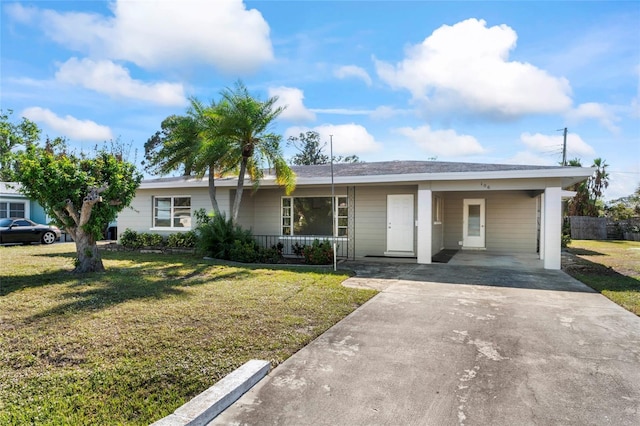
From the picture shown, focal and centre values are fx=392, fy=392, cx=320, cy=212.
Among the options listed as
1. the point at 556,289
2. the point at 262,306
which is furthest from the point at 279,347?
the point at 556,289

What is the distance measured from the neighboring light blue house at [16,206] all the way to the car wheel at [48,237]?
3047 mm

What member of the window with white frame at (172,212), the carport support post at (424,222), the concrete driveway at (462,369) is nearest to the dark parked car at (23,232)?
the window with white frame at (172,212)

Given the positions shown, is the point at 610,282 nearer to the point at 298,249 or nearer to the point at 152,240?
the point at 298,249

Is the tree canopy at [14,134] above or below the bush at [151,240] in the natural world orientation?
above

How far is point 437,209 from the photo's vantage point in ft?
47.1

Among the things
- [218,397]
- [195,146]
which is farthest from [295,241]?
[218,397]

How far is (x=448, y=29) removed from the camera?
422 inches

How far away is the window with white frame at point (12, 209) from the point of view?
789 inches

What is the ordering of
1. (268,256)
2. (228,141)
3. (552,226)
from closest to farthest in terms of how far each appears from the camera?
(552,226) < (228,141) < (268,256)

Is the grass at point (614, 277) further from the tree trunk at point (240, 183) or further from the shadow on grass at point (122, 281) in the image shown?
the tree trunk at point (240, 183)

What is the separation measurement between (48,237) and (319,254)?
13.5 m

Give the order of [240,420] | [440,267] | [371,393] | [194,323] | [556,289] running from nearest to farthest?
[240,420] → [371,393] → [194,323] → [556,289] → [440,267]

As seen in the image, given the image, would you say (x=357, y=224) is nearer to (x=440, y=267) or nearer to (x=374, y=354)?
(x=440, y=267)

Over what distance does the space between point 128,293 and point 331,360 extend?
14.2 feet
